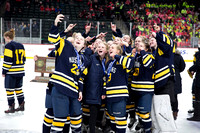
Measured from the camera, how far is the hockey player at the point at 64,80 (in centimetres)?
321

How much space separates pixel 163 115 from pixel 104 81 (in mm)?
938

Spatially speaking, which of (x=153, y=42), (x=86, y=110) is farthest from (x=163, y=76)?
(x=86, y=110)

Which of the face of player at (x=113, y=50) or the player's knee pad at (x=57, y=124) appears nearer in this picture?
the player's knee pad at (x=57, y=124)

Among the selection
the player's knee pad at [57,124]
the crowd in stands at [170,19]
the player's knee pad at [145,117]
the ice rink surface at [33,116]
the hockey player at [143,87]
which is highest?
the crowd in stands at [170,19]

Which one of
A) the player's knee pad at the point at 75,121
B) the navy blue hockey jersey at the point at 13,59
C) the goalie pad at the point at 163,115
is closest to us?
the player's knee pad at the point at 75,121

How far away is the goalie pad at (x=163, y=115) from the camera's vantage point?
3832 mm

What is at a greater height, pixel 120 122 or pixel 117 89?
pixel 117 89

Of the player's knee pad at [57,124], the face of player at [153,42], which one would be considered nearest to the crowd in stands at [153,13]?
the face of player at [153,42]

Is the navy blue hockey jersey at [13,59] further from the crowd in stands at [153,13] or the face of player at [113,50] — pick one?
the crowd in stands at [153,13]

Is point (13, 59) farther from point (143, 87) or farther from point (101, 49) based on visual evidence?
point (143, 87)

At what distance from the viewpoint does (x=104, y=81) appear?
153 inches

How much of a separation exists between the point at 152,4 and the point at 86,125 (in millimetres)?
18226

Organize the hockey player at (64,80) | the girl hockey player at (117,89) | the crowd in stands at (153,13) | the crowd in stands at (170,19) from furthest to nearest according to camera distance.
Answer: the crowd in stands at (153,13), the crowd in stands at (170,19), the girl hockey player at (117,89), the hockey player at (64,80)

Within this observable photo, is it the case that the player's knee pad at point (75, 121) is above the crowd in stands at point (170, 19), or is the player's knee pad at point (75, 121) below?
below
